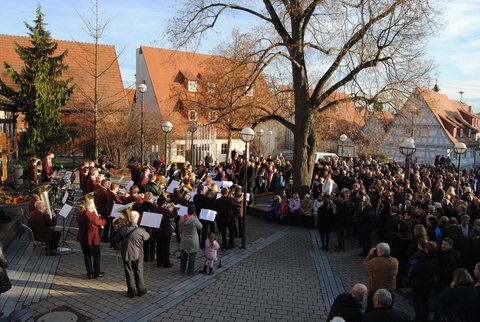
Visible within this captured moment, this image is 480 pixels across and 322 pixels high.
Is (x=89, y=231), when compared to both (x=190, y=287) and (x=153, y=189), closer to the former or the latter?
(x=190, y=287)

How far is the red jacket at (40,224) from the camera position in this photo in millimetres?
9570

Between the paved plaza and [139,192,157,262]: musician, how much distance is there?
0.85 feet

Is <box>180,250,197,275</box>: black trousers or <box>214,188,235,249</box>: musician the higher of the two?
<box>214,188,235,249</box>: musician

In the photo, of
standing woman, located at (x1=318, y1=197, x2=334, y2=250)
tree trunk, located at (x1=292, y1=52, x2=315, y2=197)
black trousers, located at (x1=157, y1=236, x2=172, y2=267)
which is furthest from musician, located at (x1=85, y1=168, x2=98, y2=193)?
tree trunk, located at (x1=292, y1=52, x2=315, y2=197)

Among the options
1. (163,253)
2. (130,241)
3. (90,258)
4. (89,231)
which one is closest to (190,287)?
(163,253)

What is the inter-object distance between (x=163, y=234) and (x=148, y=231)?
739mm

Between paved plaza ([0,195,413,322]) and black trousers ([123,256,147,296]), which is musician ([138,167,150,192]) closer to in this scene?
paved plaza ([0,195,413,322])

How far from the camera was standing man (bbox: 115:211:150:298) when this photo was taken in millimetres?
7727

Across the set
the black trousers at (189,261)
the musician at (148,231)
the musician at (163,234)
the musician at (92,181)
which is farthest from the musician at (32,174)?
the black trousers at (189,261)

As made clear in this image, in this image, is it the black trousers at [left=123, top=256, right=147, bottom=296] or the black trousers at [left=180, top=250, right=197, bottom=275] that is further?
the black trousers at [left=180, top=250, right=197, bottom=275]

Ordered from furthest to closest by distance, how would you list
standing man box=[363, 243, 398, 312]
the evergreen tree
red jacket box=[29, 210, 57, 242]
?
the evergreen tree → red jacket box=[29, 210, 57, 242] → standing man box=[363, 243, 398, 312]

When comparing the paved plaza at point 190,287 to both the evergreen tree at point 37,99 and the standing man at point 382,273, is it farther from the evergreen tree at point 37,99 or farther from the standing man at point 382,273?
the evergreen tree at point 37,99

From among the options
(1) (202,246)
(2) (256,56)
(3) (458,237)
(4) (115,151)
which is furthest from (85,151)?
(3) (458,237)

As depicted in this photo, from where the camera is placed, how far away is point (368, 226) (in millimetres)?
11359
